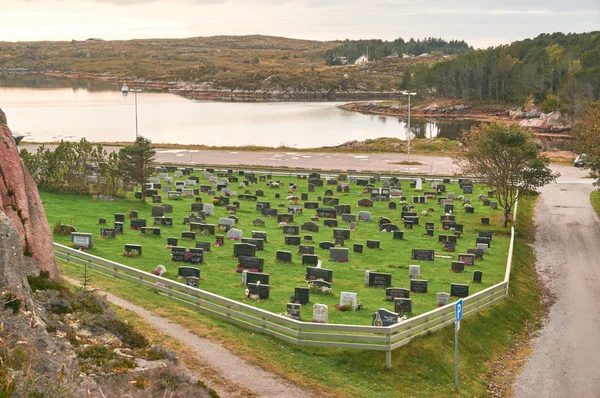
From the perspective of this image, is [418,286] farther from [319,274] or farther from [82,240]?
[82,240]

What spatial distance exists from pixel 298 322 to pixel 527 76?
120m

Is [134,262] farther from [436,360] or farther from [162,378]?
[162,378]

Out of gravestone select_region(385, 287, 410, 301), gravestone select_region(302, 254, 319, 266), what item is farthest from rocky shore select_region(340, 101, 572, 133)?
gravestone select_region(385, 287, 410, 301)

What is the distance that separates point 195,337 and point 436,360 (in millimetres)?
6441

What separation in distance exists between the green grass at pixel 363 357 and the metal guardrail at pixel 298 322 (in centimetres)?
22

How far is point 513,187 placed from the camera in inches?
1561

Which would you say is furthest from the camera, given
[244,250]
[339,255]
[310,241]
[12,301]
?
[310,241]

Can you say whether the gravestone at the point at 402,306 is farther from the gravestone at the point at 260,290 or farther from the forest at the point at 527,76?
the forest at the point at 527,76

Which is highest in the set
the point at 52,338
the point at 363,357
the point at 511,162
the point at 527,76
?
the point at 527,76

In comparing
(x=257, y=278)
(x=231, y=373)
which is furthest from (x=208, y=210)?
(x=231, y=373)

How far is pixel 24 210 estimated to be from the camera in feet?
55.9

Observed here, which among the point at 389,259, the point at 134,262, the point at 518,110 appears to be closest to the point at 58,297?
the point at 134,262

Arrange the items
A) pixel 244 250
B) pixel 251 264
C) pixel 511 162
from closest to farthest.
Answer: pixel 251 264 < pixel 244 250 < pixel 511 162

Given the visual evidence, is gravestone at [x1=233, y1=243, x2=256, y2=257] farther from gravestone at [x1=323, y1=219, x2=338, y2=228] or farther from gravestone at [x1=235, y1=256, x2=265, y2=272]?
gravestone at [x1=323, y1=219, x2=338, y2=228]
